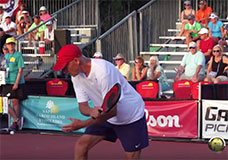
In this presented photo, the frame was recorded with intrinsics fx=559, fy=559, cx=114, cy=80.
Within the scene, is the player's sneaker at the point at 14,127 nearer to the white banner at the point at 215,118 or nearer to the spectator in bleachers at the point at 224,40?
the white banner at the point at 215,118

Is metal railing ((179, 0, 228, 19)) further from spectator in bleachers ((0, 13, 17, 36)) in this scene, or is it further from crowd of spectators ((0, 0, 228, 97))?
spectator in bleachers ((0, 13, 17, 36))

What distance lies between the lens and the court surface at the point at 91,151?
8.42 metres

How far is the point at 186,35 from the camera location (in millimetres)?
14578

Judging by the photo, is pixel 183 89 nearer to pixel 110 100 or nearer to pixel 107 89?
pixel 107 89

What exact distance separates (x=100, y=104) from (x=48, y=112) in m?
5.30

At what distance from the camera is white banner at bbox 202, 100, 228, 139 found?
927 centimetres

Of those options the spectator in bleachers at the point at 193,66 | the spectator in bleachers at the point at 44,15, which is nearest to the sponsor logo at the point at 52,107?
the spectator in bleachers at the point at 193,66

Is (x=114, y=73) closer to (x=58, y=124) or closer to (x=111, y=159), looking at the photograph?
(x=111, y=159)

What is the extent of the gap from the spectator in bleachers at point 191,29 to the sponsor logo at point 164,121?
503 cm

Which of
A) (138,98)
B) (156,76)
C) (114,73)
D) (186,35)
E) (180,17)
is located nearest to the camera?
(114,73)

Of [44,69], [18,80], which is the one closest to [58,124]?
[18,80]

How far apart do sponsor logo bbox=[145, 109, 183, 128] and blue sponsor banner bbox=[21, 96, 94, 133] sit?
4.19ft

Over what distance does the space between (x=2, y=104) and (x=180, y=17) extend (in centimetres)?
744

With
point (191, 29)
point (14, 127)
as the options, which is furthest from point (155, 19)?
point (14, 127)
